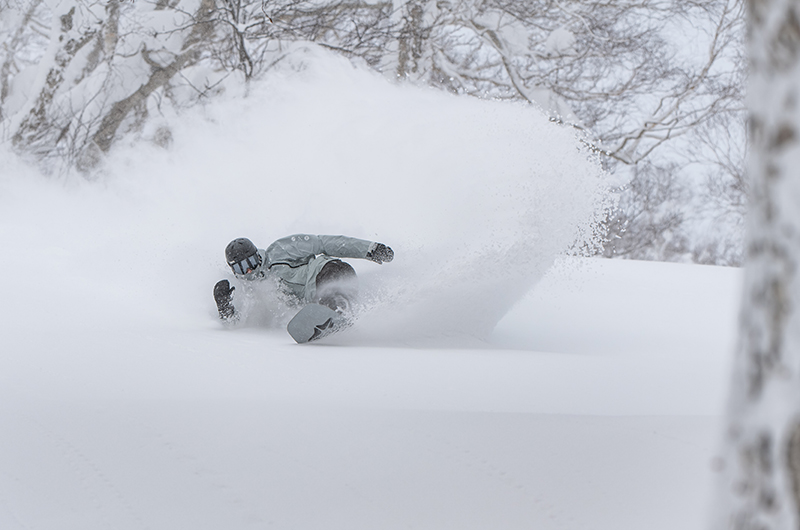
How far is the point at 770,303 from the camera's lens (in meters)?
0.71

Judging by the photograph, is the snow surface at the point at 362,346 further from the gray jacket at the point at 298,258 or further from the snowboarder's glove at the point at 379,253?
the gray jacket at the point at 298,258

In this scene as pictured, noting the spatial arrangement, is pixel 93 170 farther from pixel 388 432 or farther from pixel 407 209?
pixel 388 432

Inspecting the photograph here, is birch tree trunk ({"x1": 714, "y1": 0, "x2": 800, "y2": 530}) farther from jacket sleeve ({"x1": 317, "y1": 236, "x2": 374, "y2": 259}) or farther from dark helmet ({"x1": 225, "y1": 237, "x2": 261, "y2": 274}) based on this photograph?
dark helmet ({"x1": 225, "y1": 237, "x2": 261, "y2": 274})

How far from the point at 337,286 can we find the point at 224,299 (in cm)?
74

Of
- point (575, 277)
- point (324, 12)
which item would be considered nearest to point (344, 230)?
point (575, 277)

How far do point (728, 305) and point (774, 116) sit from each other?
6947 mm

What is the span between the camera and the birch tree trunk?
681 mm

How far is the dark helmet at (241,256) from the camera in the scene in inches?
180

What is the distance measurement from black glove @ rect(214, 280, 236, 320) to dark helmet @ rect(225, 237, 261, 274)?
0.51 ft

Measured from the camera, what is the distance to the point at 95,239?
25.6 feet

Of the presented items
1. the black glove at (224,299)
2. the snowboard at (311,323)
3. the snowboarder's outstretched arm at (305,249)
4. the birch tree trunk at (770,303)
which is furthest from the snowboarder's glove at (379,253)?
the birch tree trunk at (770,303)

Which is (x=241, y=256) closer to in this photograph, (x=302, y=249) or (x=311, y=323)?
(x=302, y=249)

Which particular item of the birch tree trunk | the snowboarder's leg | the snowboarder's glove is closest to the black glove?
the snowboarder's leg

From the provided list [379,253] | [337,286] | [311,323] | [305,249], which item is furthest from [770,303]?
[305,249]
